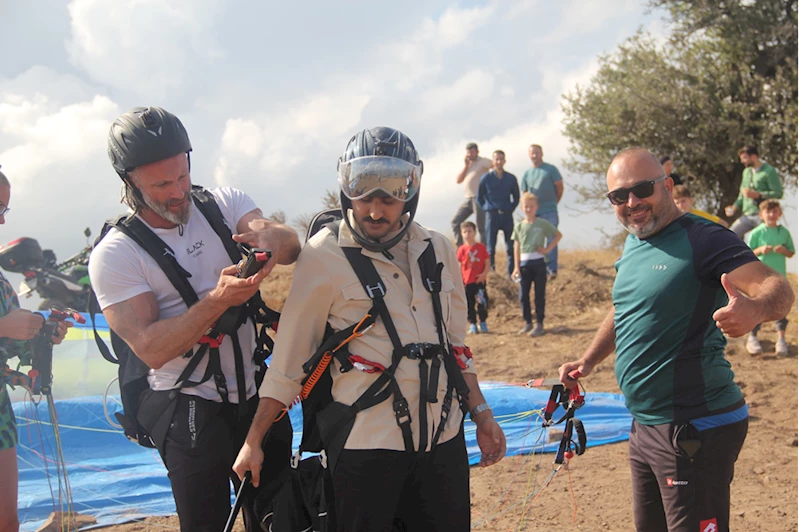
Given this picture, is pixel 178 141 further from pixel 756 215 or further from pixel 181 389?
pixel 756 215

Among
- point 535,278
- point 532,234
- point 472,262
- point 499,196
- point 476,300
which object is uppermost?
point 499,196

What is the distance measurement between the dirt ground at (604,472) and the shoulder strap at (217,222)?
260 centimetres

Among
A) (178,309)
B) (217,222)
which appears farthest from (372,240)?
(178,309)

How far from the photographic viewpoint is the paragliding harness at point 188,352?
2.53m

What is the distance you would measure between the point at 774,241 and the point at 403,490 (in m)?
7.00

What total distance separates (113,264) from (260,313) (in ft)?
2.05

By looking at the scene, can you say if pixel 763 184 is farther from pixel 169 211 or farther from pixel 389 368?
pixel 169 211

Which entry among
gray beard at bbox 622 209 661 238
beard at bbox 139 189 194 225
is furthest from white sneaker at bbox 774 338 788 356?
beard at bbox 139 189 194 225

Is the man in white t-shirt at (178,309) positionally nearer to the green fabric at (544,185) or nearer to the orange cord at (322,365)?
the orange cord at (322,365)

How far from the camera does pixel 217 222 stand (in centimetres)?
271

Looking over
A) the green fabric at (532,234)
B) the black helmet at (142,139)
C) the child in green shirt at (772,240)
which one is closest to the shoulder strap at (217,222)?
the black helmet at (142,139)

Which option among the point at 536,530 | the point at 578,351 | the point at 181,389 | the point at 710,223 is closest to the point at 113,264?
the point at 181,389

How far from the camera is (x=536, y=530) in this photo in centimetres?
435

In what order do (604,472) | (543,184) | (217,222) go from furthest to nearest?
(543,184) → (604,472) → (217,222)
